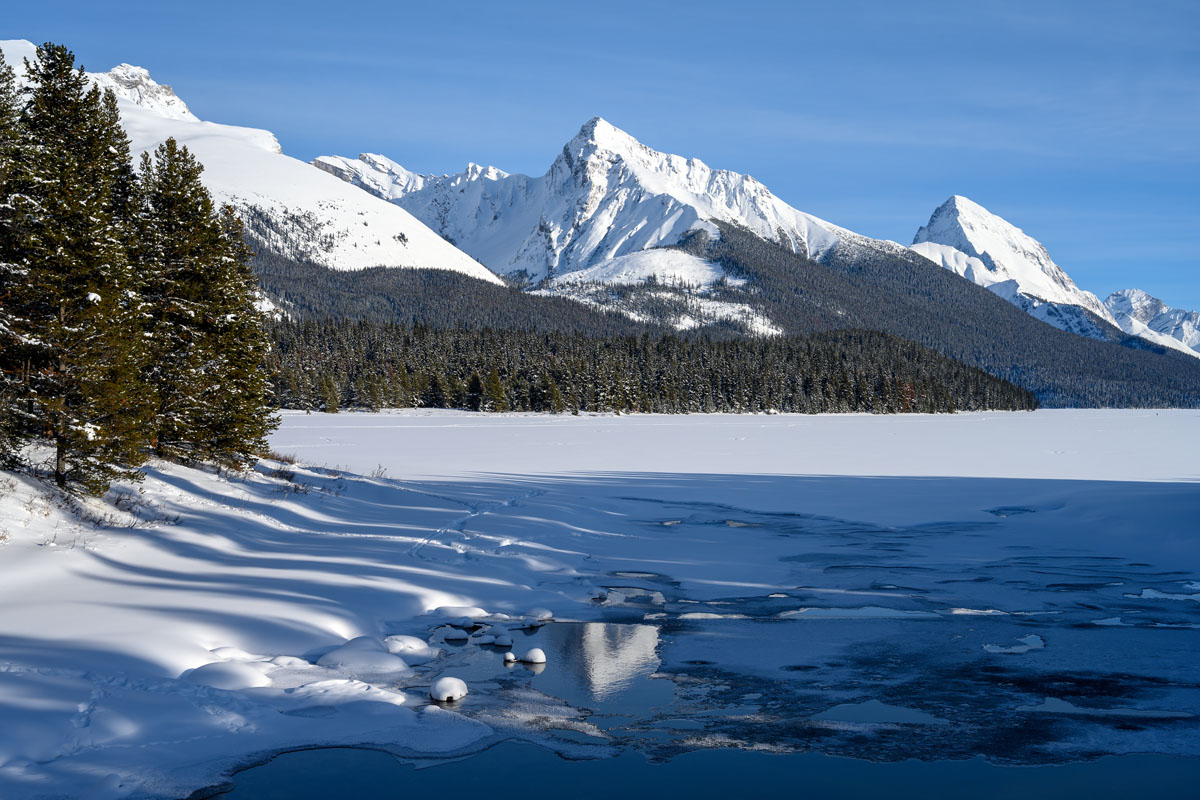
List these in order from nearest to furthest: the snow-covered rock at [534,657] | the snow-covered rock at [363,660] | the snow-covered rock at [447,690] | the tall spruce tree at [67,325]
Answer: the snow-covered rock at [447,690], the snow-covered rock at [363,660], the snow-covered rock at [534,657], the tall spruce tree at [67,325]

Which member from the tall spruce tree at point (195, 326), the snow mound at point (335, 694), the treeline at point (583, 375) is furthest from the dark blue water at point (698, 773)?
the treeline at point (583, 375)

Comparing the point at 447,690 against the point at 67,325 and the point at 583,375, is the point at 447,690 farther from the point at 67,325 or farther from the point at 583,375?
the point at 583,375

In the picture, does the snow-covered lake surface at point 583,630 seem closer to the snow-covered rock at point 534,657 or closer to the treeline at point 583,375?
the snow-covered rock at point 534,657

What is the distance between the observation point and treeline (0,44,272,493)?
16297mm

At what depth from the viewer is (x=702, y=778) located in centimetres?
786

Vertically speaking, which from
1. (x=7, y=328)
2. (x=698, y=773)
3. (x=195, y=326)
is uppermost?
(x=195, y=326)

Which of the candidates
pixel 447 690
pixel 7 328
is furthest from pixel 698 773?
pixel 7 328

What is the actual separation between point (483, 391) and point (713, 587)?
9891 cm

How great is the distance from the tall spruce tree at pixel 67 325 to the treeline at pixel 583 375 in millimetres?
88645

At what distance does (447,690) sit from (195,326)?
19.3m

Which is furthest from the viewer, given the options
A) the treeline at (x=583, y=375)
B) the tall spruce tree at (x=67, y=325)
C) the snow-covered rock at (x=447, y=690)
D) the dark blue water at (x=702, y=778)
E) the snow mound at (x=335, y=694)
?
the treeline at (x=583, y=375)

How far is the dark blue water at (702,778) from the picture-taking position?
751cm

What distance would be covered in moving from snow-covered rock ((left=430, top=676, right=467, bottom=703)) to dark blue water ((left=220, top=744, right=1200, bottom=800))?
4.54 ft

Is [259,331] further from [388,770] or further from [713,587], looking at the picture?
[388,770]
